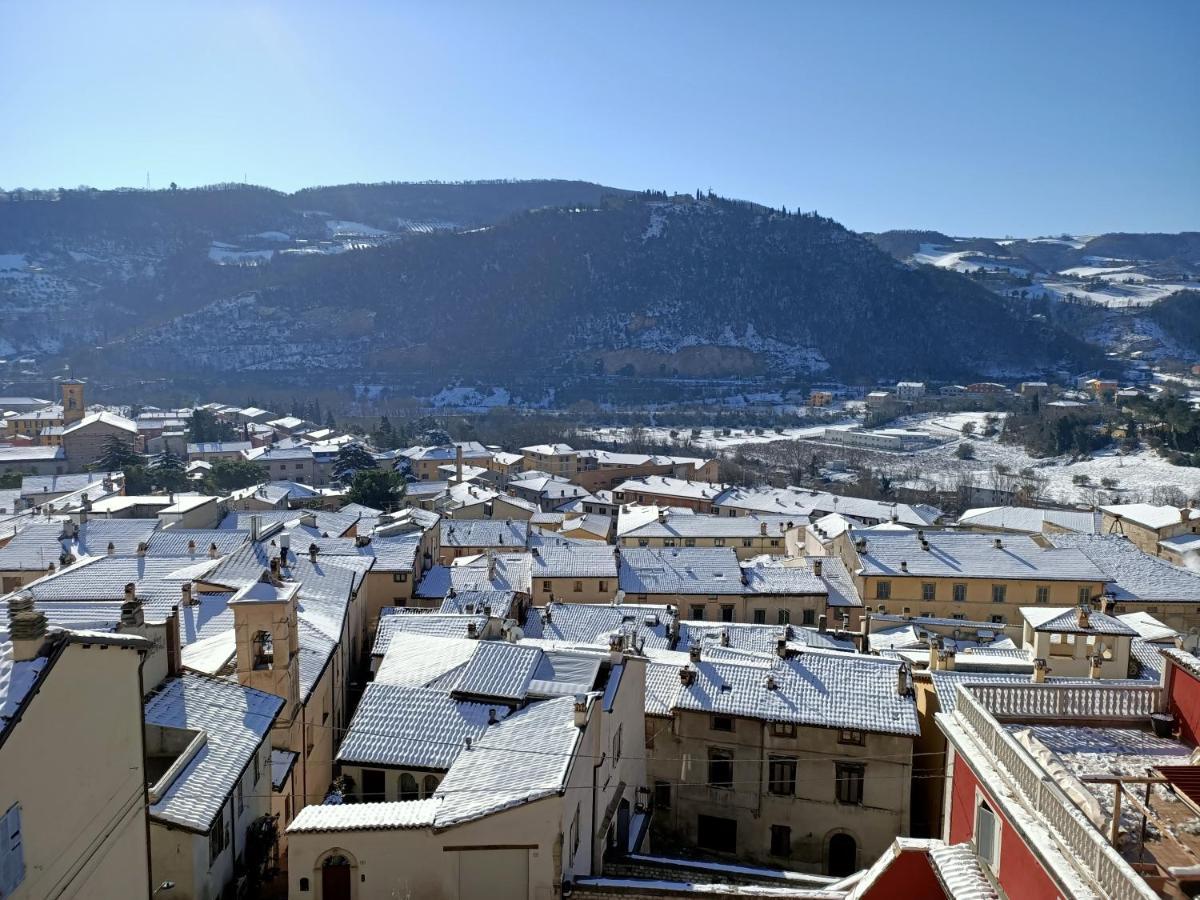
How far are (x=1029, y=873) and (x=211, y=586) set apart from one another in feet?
68.7

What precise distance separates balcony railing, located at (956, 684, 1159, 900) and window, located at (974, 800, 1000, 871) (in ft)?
1.91

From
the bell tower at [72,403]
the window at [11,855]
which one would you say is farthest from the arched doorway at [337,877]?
the bell tower at [72,403]

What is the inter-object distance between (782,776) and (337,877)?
1121cm

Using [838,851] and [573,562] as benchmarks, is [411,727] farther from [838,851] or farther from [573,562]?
[573,562]

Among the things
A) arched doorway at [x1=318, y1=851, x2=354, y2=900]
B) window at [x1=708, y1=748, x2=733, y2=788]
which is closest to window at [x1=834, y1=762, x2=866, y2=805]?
window at [x1=708, y1=748, x2=733, y2=788]

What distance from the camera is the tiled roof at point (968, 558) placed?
39.7 meters

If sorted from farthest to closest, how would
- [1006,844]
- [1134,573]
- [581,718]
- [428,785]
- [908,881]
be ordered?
[1134,573]
[428,785]
[581,718]
[908,881]
[1006,844]

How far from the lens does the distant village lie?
29.0ft

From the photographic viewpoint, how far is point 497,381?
622ft

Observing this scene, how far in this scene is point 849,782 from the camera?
66.3ft

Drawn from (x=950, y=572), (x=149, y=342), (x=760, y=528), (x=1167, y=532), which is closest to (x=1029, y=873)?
(x=950, y=572)

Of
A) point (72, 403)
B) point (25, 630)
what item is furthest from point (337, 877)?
point (72, 403)

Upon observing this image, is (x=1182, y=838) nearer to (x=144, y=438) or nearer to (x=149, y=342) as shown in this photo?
(x=144, y=438)

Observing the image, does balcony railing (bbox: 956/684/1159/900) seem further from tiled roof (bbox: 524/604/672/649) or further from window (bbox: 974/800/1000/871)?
tiled roof (bbox: 524/604/672/649)
